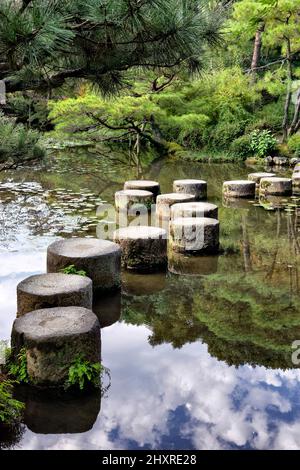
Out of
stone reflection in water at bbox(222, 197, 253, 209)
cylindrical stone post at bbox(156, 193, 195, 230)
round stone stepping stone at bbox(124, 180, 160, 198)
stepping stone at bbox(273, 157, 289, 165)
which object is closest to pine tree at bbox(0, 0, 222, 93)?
cylindrical stone post at bbox(156, 193, 195, 230)

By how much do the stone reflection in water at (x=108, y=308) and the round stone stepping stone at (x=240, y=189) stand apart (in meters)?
6.23

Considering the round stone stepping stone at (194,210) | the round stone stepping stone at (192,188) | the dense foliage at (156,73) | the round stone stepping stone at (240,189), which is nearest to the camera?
the dense foliage at (156,73)

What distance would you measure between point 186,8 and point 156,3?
1.94 feet

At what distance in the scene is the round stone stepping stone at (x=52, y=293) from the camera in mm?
4547

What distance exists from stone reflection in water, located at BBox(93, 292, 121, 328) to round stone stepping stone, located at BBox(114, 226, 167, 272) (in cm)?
78

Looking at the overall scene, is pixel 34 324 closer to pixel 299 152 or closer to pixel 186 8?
pixel 186 8

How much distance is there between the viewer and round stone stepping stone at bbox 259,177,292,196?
1159 cm

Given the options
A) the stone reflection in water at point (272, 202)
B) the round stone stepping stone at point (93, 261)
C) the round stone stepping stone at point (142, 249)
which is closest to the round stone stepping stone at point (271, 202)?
the stone reflection in water at point (272, 202)

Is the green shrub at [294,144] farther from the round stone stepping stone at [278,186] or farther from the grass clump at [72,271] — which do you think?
the grass clump at [72,271]

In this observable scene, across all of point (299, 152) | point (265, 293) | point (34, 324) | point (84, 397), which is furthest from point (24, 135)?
point (299, 152)

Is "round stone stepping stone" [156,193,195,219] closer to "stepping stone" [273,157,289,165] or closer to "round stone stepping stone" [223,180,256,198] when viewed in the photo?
"round stone stepping stone" [223,180,256,198]

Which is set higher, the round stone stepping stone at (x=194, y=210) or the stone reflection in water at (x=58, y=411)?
Answer: the round stone stepping stone at (x=194, y=210)

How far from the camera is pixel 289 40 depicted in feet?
57.5
